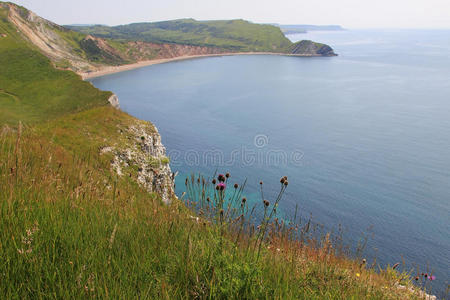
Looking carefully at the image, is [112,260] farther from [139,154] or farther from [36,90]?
[36,90]

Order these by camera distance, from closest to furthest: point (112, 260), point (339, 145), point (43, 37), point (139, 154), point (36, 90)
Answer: point (112, 260), point (139, 154), point (339, 145), point (36, 90), point (43, 37)

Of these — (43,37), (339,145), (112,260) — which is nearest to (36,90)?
(339,145)

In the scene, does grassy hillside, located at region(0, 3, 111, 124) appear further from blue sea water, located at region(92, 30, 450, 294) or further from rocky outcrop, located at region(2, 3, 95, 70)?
rocky outcrop, located at region(2, 3, 95, 70)

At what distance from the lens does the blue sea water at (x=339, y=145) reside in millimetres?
41312

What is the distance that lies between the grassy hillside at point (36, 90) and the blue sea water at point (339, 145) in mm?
19041

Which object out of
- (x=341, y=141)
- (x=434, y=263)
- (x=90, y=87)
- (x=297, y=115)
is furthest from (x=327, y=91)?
(x=434, y=263)

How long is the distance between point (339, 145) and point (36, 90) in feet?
256

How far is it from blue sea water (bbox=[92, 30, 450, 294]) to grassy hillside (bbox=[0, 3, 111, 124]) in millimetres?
19041

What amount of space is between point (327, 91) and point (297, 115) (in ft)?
122

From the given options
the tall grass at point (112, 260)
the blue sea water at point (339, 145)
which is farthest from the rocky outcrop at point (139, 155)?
the tall grass at point (112, 260)

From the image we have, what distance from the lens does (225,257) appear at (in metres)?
3.13

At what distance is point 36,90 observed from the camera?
263ft

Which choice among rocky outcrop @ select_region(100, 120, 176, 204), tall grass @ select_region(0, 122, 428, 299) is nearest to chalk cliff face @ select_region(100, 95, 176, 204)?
rocky outcrop @ select_region(100, 120, 176, 204)

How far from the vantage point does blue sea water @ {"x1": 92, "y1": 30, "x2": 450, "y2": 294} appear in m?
41.3
